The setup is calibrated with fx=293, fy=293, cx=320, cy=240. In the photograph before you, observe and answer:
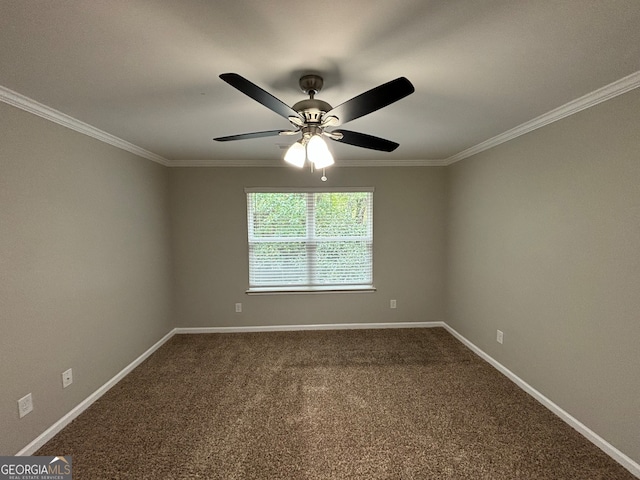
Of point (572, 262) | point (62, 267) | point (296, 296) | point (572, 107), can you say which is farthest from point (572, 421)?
→ point (62, 267)

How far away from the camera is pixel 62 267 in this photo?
217 cm

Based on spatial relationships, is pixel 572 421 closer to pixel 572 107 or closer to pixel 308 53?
pixel 572 107

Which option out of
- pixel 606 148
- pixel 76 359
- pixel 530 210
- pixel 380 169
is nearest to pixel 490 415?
pixel 530 210

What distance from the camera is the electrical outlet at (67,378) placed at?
2.19 m

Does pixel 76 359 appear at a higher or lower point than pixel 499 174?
lower

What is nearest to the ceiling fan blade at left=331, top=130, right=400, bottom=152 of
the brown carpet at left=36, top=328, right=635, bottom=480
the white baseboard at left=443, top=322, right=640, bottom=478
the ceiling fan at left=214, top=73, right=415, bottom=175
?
the ceiling fan at left=214, top=73, right=415, bottom=175

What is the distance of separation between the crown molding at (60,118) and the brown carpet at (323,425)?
7.36ft

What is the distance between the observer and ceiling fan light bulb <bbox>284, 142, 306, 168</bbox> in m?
1.74

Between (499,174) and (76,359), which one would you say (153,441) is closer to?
(76,359)

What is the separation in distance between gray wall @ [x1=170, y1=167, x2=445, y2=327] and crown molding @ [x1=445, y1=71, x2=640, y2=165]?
1218mm

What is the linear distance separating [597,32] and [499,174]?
1783mm

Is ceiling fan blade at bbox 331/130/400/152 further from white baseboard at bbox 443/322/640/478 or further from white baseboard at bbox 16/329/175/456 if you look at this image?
white baseboard at bbox 16/329/175/456

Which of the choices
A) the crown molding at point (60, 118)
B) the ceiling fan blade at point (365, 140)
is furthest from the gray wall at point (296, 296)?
the ceiling fan blade at point (365, 140)

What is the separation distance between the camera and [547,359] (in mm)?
2357
